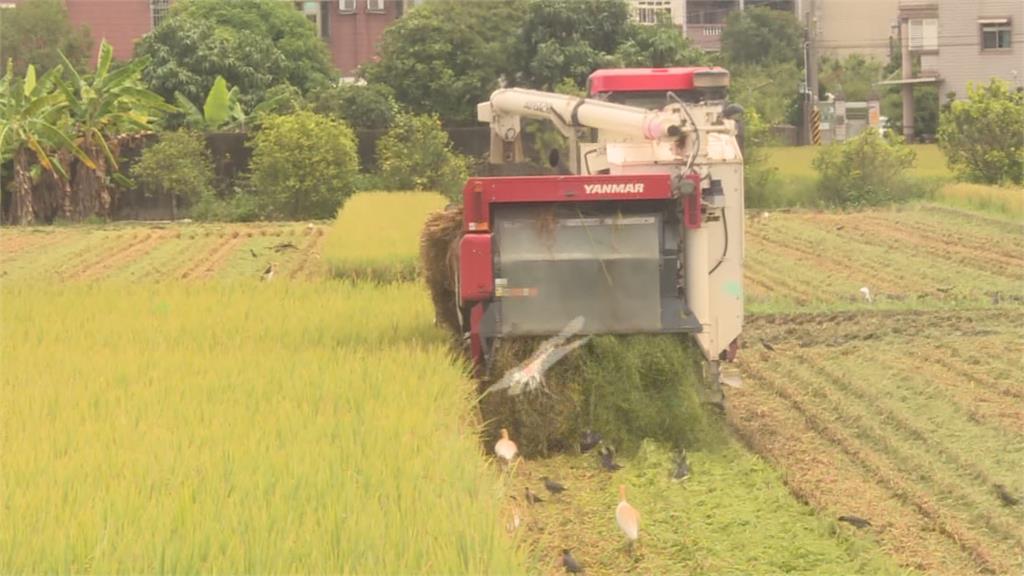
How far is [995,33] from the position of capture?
3962 cm

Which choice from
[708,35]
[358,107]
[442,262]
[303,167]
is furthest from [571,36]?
[442,262]

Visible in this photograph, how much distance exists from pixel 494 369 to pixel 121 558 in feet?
13.4

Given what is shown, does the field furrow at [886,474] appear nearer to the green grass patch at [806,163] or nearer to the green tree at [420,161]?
the green grass patch at [806,163]

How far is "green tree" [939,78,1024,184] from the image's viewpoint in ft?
83.5

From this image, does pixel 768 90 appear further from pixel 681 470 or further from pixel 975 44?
pixel 681 470

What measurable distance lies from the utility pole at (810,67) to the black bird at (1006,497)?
23.3 m

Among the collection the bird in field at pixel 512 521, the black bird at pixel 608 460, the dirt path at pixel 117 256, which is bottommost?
the black bird at pixel 608 460

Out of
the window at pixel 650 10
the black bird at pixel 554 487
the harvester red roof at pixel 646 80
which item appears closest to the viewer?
the black bird at pixel 554 487

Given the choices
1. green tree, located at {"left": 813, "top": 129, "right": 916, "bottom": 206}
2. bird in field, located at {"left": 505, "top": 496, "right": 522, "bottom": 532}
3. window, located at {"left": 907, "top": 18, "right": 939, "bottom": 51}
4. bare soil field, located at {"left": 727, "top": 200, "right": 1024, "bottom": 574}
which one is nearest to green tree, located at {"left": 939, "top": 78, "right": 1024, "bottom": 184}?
green tree, located at {"left": 813, "top": 129, "right": 916, "bottom": 206}

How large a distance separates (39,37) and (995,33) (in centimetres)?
2763

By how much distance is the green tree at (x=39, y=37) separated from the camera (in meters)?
44.8

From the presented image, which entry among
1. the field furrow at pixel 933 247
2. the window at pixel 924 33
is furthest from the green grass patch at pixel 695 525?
the window at pixel 924 33

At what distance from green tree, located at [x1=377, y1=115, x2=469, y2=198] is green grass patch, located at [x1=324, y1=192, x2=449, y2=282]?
7.94 metres

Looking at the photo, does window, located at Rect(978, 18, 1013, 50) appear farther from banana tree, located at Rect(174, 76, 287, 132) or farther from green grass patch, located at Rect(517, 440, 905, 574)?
green grass patch, located at Rect(517, 440, 905, 574)
